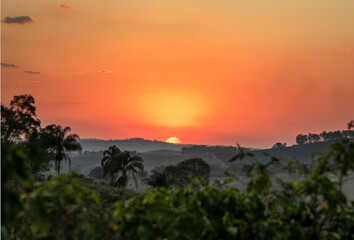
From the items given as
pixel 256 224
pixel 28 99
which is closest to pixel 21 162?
pixel 256 224

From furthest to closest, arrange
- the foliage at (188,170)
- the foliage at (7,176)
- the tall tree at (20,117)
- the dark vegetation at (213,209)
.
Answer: the foliage at (188,170)
the tall tree at (20,117)
the dark vegetation at (213,209)
the foliage at (7,176)

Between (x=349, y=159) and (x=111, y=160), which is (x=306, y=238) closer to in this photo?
(x=349, y=159)

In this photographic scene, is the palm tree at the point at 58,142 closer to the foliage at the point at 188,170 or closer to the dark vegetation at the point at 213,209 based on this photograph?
the foliage at the point at 188,170

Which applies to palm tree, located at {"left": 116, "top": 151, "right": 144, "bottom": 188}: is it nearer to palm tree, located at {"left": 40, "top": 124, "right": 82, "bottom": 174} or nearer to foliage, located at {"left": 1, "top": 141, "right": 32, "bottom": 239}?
palm tree, located at {"left": 40, "top": 124, "right": 82, "bottom": 174}

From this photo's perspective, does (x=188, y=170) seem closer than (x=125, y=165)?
No

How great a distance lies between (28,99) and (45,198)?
69.1 meters

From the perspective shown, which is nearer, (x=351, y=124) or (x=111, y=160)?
(x=351, y=124)

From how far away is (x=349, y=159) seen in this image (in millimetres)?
9586

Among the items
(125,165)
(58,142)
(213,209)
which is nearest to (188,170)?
(125,165)

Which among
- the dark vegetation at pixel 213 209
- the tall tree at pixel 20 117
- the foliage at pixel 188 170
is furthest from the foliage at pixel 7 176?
the foliage at pixel 188 170

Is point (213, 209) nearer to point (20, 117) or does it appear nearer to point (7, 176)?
point (7, 176)

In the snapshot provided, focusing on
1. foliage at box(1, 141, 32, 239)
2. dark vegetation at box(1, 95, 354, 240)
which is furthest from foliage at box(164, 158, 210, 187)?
foliage at box(1, 141, 32, 239)

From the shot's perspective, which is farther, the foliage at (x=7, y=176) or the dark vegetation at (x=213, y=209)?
the dark vegetation at (x=213, y=209)

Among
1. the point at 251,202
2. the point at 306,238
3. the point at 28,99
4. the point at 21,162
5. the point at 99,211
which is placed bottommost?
the point at 99,211
